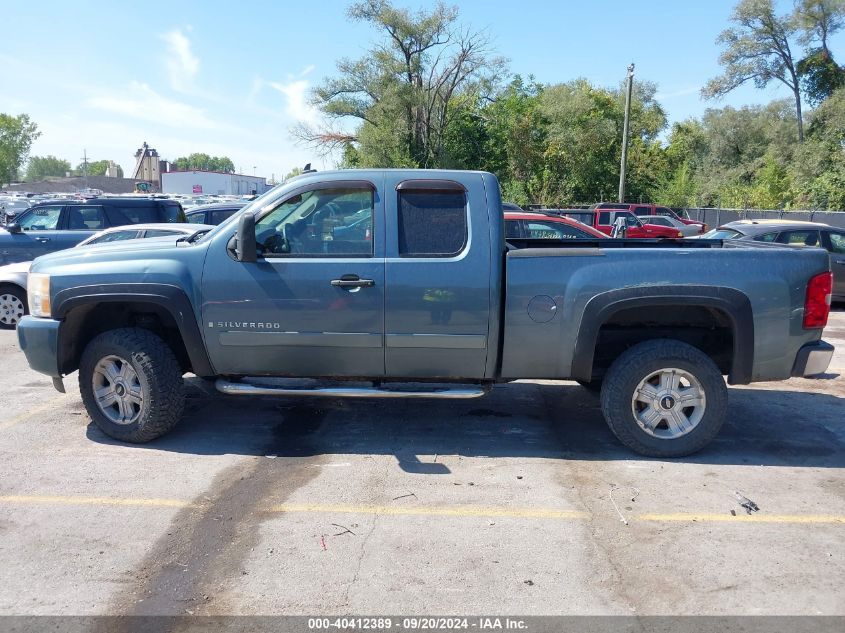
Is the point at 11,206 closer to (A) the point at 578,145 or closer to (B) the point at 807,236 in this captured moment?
(A) the point at 578,145

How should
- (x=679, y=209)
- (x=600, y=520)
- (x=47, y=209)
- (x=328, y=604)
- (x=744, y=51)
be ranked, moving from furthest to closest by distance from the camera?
(x=744, y=51), (x=679, y=209), (x=47, y=209), (x=600, y=520), (x=328, y=604)

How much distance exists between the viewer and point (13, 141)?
80.9 meters

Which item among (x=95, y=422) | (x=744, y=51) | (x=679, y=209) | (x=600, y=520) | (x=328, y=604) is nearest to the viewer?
(x=328, y=604)

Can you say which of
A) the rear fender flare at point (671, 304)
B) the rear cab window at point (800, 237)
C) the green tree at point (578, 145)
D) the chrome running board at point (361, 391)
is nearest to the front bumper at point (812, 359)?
the rear fender flare at point (671, 304)

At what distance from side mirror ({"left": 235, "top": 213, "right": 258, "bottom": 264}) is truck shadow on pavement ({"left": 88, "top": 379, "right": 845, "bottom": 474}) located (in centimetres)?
152

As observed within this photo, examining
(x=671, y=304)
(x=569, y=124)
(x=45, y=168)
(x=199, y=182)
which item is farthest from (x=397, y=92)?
(x=45, y=168)

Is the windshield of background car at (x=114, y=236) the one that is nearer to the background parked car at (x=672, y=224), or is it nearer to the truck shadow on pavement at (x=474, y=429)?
the truck shadow on pavement at (x=474, y=429)

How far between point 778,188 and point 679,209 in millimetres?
6799

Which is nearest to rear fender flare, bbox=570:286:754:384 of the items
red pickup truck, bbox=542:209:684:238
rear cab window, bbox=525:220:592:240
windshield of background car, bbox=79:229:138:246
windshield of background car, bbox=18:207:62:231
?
rear cab window, bbox=525:220:592:240

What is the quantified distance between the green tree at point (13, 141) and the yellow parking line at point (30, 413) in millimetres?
86320

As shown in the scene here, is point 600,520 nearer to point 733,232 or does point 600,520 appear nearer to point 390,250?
point 390,250

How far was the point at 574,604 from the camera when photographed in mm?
3518

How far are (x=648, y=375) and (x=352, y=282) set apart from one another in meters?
2.29

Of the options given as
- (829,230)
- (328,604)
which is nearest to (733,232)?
(829,230)
